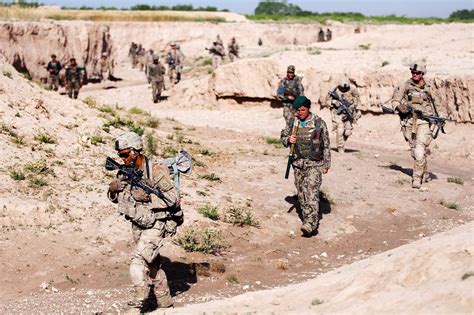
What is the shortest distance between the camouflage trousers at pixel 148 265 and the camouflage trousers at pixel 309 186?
3321mm

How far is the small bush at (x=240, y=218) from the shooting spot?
1040cm

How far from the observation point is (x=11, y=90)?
13.4m

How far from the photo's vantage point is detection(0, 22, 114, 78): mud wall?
2715cm

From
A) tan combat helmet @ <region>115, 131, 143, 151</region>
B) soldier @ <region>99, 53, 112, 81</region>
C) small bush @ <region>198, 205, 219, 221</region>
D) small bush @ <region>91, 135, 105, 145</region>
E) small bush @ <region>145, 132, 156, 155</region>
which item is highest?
tan combat helmet @ <region>115, 131, 143, 151</region>

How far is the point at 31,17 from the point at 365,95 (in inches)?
702

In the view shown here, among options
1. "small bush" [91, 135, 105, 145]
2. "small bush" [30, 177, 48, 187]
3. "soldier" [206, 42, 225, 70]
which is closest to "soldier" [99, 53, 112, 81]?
"soldier" [206, 42, 225, 70]

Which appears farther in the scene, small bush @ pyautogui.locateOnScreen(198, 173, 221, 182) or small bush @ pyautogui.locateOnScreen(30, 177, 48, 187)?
small bush @ pyautogui.locateOnScreen(198, 173, 221, 182)

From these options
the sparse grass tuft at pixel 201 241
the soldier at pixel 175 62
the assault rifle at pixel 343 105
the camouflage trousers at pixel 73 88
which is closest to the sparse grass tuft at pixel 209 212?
the sparse grass tuft at pixel 201 241

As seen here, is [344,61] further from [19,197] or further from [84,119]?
[19,197]

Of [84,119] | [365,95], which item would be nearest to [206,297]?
[84,119]

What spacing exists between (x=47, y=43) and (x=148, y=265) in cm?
2383

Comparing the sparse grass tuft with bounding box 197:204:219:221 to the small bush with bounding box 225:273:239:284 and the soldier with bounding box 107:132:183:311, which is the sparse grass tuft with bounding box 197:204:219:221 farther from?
the soldier with bounding box 107:132:183:311

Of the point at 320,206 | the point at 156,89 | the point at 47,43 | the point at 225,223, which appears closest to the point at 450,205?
the point at 320,206

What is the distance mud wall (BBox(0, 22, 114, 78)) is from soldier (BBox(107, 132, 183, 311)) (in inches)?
831
